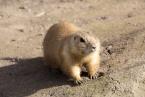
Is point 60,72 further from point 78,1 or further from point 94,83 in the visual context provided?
point 78,1

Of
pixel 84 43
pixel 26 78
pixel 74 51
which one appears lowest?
pixel 26 78

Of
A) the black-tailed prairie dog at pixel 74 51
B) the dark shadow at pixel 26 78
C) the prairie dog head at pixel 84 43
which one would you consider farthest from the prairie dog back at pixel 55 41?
the prairie dog head at pixel 84 43

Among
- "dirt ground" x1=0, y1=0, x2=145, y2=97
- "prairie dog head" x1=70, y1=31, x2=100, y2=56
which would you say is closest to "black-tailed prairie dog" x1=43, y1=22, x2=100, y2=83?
"prairie dog head" x1=70, y1=31, x2=100, y2=56

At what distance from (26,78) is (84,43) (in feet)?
3.97

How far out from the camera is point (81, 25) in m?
8.88

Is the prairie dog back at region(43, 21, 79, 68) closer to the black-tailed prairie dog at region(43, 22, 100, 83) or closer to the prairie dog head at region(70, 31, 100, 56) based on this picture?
the black-tailed prairie dog at region(43, 22, 100, 83)

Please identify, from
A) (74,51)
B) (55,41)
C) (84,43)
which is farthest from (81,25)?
(84,43)

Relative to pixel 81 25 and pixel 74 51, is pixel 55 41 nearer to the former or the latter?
pixel 74 51

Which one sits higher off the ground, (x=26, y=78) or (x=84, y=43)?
(x=84, y=43)

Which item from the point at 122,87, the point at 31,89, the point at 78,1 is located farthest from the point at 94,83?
the point at 78,1

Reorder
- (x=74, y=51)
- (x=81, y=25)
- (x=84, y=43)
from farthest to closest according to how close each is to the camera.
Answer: (x=81, y=25)
(x=74, y=51)
(x=84, y=43)

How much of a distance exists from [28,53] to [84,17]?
1.92 meters

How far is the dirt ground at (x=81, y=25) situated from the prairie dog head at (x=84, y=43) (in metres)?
0.46

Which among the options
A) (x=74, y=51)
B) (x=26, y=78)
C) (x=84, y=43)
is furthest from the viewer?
(x=26, y=78)
